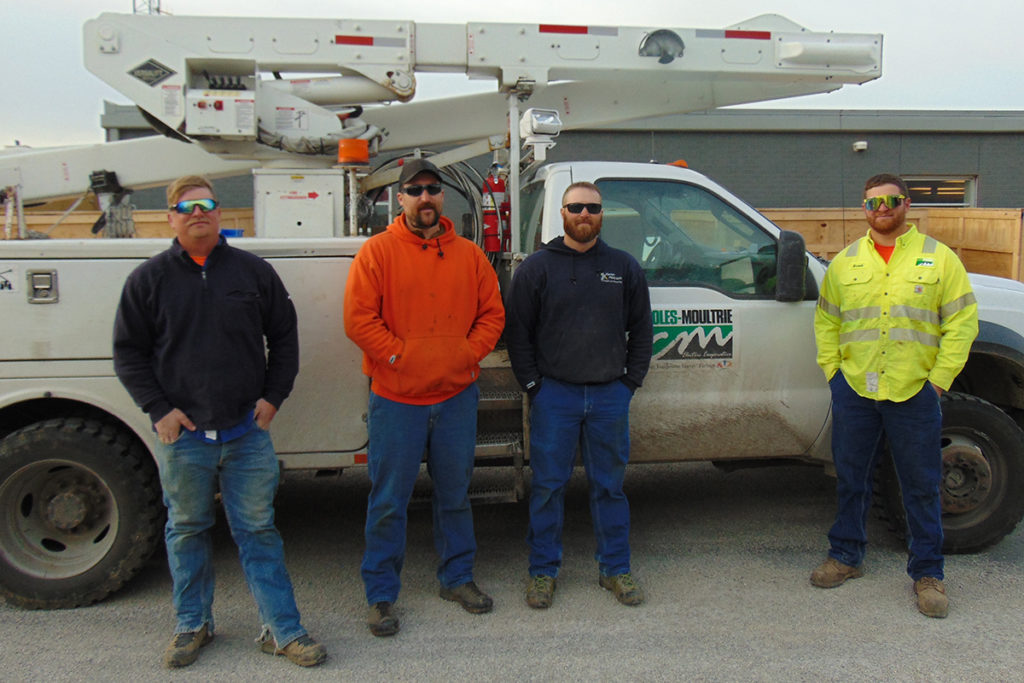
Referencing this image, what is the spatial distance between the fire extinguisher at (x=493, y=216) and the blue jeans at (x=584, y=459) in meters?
1.17

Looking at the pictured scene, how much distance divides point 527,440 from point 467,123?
2299 millimetres

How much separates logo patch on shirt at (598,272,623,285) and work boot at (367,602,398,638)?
1778 mm

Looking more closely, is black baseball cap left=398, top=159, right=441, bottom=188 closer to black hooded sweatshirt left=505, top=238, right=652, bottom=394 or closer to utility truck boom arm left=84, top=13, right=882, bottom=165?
black hooded sweatshirt left=505, top=238, right=652, bottom=394

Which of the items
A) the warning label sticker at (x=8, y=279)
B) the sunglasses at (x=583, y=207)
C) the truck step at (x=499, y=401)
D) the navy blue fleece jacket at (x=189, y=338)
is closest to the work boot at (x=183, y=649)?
the navy blue fleece jacket at (x=189, y=338)

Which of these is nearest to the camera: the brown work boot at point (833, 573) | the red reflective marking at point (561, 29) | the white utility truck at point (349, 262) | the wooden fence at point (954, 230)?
the white utility truck at point (349, 262)

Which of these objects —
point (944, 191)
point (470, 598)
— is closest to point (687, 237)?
point (470, 598)

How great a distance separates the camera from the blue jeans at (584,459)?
13.2 ft

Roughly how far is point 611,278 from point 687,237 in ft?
2.61

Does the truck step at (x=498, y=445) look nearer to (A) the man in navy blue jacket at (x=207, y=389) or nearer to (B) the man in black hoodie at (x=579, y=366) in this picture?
(B) the man in black hoodie at (x=579, y=366)

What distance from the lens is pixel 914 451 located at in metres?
4.02

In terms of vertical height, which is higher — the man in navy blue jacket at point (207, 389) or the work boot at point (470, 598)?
the man in navy blue jacket at point (207, 389)

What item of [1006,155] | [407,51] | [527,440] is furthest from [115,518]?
[1006,155]

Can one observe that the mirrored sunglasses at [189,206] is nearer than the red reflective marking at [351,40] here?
Yes

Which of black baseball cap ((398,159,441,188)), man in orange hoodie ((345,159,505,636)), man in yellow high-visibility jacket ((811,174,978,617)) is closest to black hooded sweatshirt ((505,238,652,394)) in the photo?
man in orange hoodie ((345,159,505,636))
